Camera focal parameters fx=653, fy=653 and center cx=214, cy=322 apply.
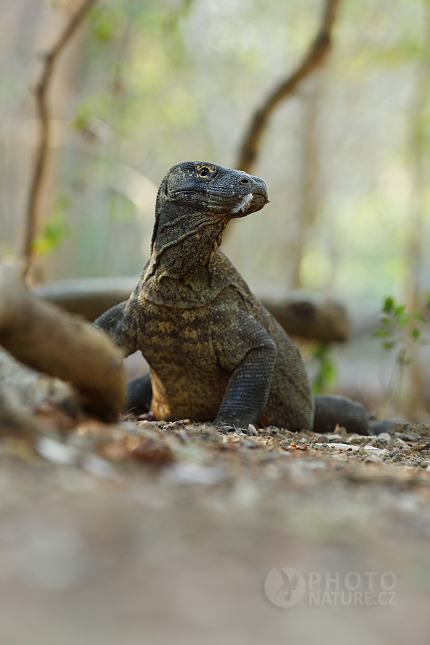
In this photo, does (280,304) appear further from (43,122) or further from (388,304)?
(43,122)

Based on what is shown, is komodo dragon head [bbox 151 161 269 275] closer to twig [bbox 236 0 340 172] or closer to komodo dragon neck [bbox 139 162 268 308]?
komodo dragon neck [bbox 139 162 268 308]

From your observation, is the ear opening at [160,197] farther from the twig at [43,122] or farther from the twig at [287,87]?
the twig at [287,87]

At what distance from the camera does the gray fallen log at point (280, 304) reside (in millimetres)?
10633

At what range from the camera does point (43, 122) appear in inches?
457

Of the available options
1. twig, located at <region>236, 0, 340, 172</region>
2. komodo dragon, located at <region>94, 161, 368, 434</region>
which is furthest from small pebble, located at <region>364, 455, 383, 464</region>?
twig, located at <region>236, 0, 340, 172</region>

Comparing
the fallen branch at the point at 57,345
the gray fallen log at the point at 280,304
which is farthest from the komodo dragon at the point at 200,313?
the gray fallen log at the point at 280,304

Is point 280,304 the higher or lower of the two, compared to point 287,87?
lower

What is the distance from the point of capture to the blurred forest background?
1567cm

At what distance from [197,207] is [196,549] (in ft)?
10.4

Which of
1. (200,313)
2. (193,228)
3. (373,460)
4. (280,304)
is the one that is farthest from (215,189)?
(280,304)

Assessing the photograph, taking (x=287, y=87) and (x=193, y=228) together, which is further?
(x=287, y=87)

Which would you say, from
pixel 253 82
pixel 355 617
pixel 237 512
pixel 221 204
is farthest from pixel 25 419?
pixel 253 82

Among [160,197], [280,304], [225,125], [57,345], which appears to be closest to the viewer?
[57,345]

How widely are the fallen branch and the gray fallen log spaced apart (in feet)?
24.9
